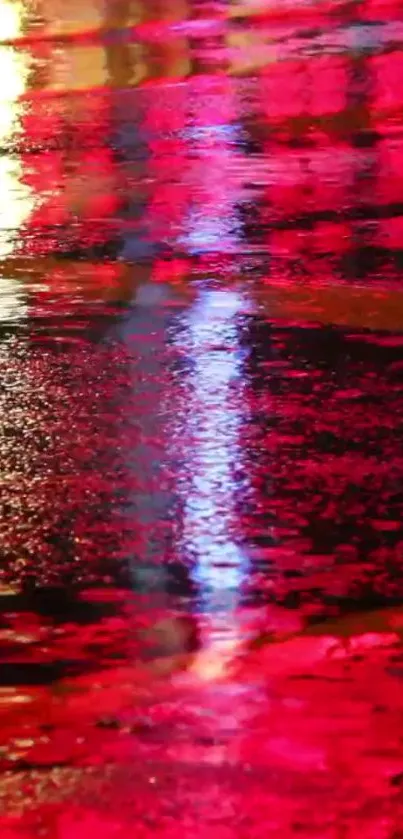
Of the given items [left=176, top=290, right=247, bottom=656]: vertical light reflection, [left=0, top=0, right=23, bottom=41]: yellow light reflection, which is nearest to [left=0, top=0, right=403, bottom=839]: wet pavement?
[left=176, top=290, right=247, bottom=656]: vertical light reflection

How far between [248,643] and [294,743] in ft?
0.26

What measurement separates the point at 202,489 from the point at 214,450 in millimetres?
60

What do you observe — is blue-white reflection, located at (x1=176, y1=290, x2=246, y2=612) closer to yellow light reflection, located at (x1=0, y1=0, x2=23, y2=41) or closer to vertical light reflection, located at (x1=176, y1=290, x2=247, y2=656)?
vertical light reflection, located at (x1=176, y1=290, x2=247, y2=656)

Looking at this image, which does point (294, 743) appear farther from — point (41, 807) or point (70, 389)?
point (70, 389)

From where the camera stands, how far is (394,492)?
763 millimetres

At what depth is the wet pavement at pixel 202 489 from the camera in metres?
0.56

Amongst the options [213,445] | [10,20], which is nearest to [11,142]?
[213,445]

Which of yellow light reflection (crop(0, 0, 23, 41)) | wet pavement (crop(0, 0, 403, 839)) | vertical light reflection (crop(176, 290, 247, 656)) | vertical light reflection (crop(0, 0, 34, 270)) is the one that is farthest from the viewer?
yellow light reflection (crop(0, 0, 23, 41))

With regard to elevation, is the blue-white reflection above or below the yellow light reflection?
below

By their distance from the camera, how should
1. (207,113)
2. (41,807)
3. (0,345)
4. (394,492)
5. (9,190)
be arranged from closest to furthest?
(41,807), (394,492), (0,345), (9,190), (207,113)

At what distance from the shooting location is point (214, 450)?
0.83 m

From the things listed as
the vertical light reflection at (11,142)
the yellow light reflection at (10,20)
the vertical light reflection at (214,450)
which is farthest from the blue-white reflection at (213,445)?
the yellow light reflection at (10,20)

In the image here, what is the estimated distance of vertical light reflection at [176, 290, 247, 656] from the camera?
2.27 ft

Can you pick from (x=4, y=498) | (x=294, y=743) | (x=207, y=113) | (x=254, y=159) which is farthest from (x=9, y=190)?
(x=294, y=743)
